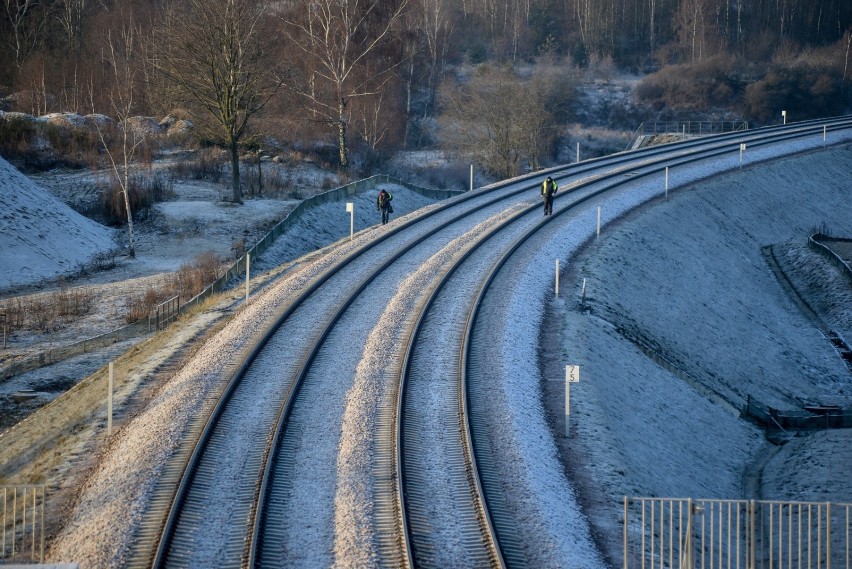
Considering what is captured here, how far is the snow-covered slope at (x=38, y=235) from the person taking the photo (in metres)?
33.8

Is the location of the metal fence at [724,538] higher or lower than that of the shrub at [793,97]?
lower

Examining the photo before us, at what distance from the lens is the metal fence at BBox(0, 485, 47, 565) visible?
501 inches

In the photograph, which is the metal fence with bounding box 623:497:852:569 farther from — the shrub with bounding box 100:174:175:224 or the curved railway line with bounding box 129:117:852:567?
the shrub with bounding box 100:174:175:224

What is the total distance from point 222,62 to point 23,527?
3053 cm

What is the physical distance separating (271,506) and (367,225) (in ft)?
84.4

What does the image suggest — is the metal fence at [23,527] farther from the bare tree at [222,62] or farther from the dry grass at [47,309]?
the bare tree at [222,62]

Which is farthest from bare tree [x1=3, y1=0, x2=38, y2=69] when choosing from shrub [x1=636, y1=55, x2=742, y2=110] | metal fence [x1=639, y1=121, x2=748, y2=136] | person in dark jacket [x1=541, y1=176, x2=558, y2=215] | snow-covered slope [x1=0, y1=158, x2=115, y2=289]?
shrub [x1=636, y1=55, x2=742, y2=110]

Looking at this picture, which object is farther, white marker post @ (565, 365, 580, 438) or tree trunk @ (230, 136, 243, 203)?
tree trunk @ (230, 136, 243, 203)

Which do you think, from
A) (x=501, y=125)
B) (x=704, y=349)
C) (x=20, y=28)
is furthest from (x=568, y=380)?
(x=20, y=28)

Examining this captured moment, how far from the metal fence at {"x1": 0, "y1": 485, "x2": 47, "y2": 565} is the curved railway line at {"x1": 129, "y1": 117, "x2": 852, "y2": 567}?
4.33 ft

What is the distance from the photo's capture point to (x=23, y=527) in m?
13.5

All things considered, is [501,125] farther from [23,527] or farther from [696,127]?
[23,527]

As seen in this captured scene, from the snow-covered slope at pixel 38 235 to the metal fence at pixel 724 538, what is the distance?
79.6 ft

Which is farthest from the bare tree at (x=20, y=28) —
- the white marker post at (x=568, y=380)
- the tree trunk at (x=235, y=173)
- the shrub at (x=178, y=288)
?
the white marker post at (x=568, y=380)
